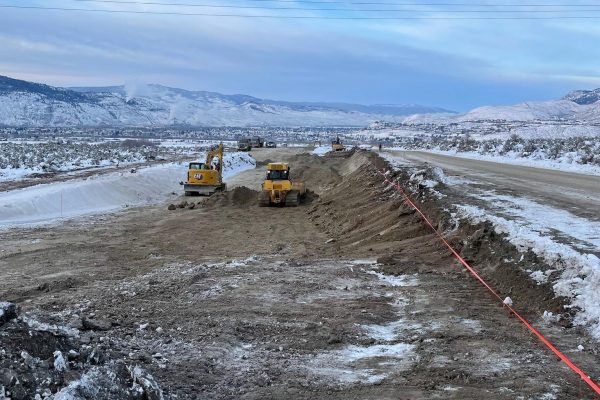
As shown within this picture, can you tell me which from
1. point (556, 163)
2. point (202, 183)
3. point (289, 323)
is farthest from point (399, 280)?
point (556, 163)

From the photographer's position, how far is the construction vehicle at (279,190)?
83.7 ft

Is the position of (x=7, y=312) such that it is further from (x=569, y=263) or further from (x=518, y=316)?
(x=569, y=263)

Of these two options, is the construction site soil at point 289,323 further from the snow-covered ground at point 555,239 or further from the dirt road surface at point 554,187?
the dirt road surface at point 554,187

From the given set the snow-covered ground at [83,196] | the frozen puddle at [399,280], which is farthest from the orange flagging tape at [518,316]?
the snow-covered ground at [83,196]

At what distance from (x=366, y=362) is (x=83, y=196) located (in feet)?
71.4

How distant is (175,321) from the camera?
25.1 feet

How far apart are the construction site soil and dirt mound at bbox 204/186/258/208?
1053cm

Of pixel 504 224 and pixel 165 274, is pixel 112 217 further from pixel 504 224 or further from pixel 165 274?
pixel 504 224

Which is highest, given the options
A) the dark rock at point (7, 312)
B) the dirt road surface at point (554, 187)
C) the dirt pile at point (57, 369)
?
the dirt road surface at point (554, 187)

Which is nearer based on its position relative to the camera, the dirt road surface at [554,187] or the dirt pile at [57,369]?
the dirt pile at [57,369]

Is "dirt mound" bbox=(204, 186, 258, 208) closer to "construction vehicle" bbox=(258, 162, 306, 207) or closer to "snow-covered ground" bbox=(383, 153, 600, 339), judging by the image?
"construction vehicle" bbox=(258, 162, 306, 207)

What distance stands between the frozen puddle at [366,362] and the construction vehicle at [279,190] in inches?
741

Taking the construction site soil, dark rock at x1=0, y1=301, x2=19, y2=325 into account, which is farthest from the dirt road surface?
dark rock at x1=0, y1=301, x2=19, y2=325

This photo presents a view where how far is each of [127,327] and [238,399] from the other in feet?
8.13
